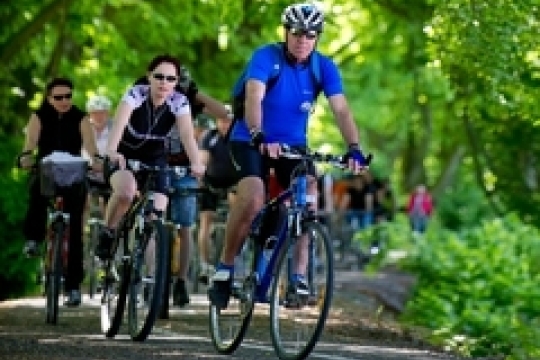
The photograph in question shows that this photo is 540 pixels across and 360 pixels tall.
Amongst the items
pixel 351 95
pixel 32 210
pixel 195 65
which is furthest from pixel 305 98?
pixel 351 95

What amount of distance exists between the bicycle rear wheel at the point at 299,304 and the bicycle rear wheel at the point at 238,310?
37 centimetres

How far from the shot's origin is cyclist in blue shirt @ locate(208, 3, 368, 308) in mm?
11445

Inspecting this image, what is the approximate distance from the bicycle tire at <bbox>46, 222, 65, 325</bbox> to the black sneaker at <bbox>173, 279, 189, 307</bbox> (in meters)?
1.13

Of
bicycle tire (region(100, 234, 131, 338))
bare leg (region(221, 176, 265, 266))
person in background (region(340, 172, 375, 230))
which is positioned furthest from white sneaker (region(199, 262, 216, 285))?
person in background (region(340, 172, 375, 230))

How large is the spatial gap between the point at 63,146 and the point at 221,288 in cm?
388

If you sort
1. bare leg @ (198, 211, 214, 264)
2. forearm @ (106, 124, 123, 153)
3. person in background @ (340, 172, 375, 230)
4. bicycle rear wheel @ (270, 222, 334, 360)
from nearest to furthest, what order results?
1. bicycle rear wheel @ (270, 222, 334, 360)
2. forearm @ (106, 124, 123, 153)
3. bare leg @ (198, 211, 214, 264)
4. person in background @ (340, 172, 375, 230)

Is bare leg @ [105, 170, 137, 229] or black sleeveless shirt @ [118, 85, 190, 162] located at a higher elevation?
black sleeveless shirt @ [118, 85, 190, 162]

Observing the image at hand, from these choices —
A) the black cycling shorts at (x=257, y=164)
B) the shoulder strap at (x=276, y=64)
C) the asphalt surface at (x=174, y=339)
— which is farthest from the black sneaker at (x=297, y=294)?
the shoulder strap at (x=276, y=64)

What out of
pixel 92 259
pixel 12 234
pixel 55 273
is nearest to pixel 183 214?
pixel 55 273

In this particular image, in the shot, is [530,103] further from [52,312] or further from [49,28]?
[49,28]

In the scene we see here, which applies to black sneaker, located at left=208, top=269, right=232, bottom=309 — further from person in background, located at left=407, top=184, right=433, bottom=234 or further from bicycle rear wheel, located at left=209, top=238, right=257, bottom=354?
person in background, located at left=407, top=184, right=433, bottom=234

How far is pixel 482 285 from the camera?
81.0 ft

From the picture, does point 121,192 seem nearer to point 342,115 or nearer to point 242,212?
point 242,212

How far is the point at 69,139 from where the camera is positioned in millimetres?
15391
